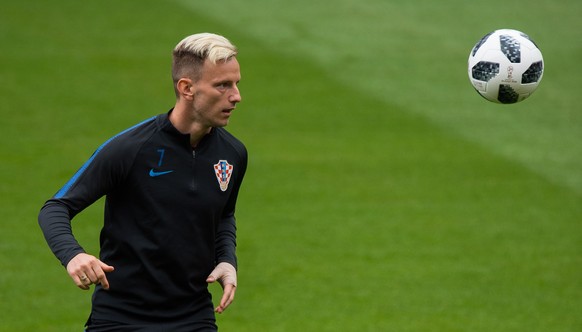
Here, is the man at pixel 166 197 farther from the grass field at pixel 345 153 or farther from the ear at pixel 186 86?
the grass field at pixel 345 153

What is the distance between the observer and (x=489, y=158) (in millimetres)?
14812

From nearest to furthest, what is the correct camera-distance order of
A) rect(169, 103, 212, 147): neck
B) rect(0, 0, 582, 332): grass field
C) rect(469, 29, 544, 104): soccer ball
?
rect(169, 103, 212, 147): neck
rect(469, 29, 544, 104): soccer ball
rect(0, 0, 582, 332): grass field

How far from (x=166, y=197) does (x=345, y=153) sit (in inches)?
374

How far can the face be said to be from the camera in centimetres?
553

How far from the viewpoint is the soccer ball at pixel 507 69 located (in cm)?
724

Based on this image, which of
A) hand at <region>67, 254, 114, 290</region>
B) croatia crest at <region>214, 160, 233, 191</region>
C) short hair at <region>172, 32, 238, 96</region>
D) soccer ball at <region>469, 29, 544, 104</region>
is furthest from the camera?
soccer ball at <region>469, 29, 544, 104</region>

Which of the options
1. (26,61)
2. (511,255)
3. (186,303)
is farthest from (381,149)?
(186,303)

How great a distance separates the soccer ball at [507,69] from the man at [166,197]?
239cm

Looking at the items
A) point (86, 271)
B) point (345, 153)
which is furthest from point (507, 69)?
point (345, 153)

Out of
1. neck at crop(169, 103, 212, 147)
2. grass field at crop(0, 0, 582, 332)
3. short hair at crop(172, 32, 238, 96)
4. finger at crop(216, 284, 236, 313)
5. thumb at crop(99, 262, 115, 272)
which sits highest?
short hair at crop(172, 32, 238, 96)

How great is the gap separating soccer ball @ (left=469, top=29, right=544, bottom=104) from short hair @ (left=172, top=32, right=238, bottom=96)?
95.6 inches

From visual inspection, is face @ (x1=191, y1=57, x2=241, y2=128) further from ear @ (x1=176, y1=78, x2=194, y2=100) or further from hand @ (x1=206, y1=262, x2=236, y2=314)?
hand @ (x1=206, y1=262, x2=236, y2=314)

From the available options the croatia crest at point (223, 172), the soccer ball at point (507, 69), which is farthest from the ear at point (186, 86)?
the soccer ball at point (507, 69)

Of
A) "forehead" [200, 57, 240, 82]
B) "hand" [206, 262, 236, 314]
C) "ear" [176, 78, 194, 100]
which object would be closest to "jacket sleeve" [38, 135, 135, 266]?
"ear" [176, 78, 194, 100]
